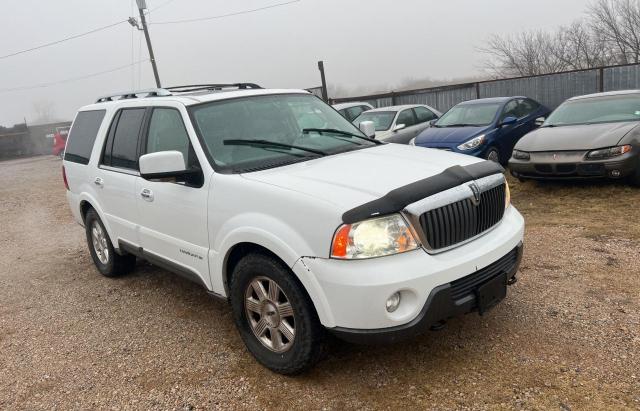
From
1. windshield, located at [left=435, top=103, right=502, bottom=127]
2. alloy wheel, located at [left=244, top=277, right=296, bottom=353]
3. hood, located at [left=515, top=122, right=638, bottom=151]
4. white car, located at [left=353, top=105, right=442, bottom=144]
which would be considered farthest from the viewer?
white car, located at [left=353, top=105, right=442, bottom=144]

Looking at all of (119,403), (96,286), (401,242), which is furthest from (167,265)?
(401,242)

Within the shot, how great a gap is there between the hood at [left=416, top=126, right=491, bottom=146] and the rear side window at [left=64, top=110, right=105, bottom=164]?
19.8 feet

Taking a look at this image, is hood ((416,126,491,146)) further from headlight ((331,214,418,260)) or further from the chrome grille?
headlight ((331,214,418,260))

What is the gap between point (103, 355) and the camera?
3.79 m

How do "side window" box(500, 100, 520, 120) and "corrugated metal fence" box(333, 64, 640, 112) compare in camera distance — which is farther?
"corrugated metal fence" box(333, 64, 640, 112)

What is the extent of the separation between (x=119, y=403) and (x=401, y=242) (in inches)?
81.0

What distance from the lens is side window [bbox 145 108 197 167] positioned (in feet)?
12.1

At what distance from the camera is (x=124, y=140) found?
456cm

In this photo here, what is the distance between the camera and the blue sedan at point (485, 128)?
8.99 m

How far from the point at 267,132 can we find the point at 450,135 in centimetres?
621

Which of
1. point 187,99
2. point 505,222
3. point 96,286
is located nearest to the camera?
point 505,222

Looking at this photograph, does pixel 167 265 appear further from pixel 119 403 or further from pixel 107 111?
pixel 107 111

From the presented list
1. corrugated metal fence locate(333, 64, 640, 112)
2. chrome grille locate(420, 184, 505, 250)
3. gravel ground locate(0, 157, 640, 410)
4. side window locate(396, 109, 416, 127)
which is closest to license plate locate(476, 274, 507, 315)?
chrome grille locate(420, 184, 505, 250)

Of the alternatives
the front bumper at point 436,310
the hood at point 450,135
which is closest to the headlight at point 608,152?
the hood at point 450,135
